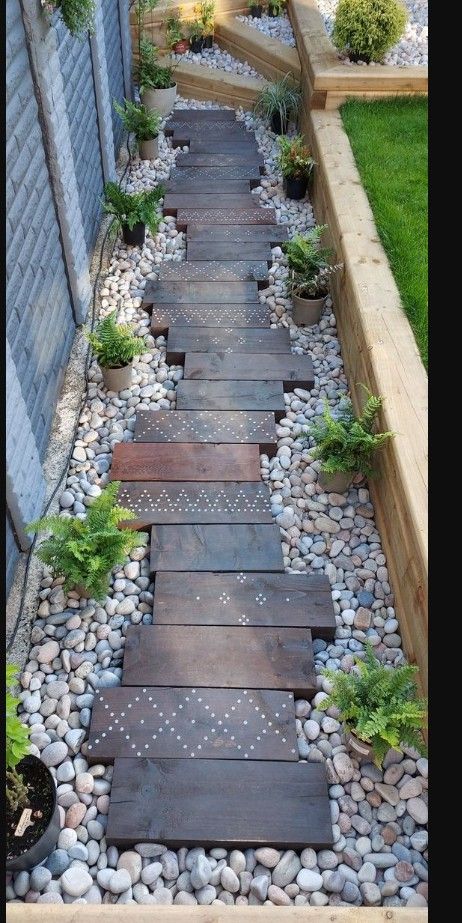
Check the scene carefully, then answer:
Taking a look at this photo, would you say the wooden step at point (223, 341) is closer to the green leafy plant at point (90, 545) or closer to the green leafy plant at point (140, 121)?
the green leafy plant at point (90, 545)

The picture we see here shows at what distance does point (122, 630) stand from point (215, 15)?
6933 millimetres

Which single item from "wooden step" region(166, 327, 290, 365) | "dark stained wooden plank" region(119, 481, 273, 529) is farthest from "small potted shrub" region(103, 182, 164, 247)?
"dark stained wooden plank" region(119, 481, 273, 529)

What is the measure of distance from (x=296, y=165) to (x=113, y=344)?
247cm

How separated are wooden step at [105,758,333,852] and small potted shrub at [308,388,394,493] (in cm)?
132

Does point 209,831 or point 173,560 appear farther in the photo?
point 173,560

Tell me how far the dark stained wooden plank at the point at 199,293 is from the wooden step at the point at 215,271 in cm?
7

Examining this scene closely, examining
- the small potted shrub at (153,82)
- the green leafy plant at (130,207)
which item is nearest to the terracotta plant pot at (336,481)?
the green leafy plant at (130,207)

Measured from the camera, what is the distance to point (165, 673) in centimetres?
283

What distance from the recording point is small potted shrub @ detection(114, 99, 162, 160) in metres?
5.74

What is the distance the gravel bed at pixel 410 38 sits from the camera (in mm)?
6176

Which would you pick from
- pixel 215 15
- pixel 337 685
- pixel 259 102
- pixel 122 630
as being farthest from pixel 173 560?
pixel 215 15
